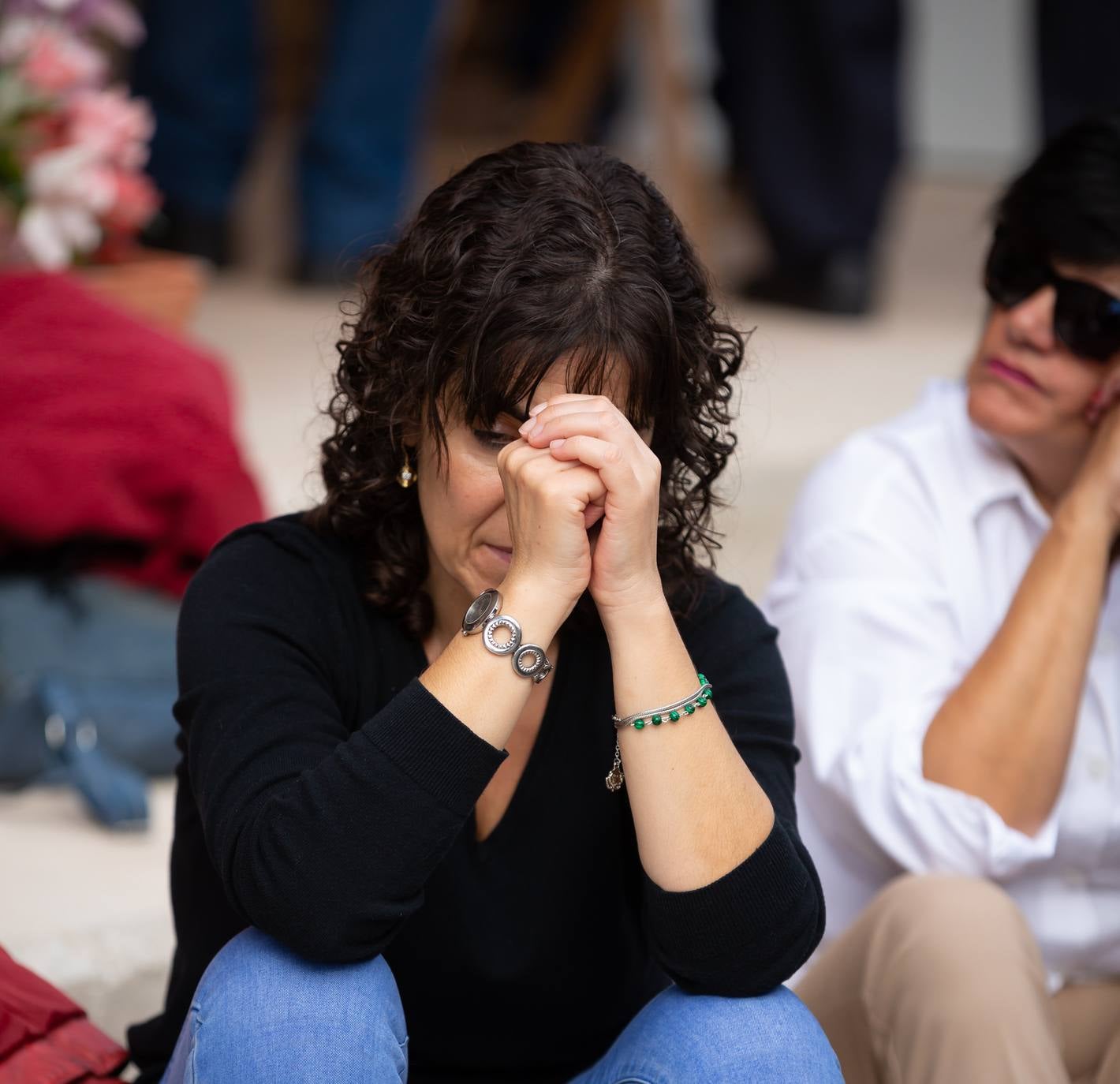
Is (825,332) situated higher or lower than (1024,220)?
lower

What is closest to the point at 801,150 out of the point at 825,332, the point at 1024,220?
the point at 825,332

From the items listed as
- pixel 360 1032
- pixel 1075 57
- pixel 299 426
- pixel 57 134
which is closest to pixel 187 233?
pixel 299 426

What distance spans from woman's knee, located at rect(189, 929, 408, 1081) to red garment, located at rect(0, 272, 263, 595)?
Result: 107 centimetres

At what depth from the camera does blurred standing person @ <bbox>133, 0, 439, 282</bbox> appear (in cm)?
425

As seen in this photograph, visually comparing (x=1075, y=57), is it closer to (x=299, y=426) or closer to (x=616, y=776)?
(x=299, y=426)

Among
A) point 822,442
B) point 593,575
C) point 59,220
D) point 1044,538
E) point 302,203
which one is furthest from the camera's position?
point 302,203

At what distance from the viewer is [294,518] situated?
1.40m

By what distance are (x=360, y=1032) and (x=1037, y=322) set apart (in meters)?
1.00

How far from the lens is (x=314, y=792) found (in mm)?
1140

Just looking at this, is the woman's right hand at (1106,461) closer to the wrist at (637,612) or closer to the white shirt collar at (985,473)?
the white shirt collar at (985,473)

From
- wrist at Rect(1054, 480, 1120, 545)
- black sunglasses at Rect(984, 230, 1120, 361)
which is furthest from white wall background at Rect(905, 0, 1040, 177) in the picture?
wrist at Rect(1054, 480, 1120, 545)

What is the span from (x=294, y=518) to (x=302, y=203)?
3229mm

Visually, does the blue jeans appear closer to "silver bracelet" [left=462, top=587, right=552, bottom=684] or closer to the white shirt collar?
"silver bracelet" [left=462, top=587, right=552, bottom=684]

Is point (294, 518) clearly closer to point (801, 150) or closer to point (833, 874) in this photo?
point (833, 874)
